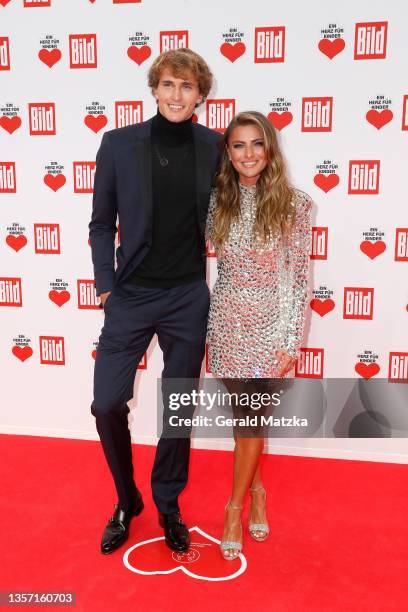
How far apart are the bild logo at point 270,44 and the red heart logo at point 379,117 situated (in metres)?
0.48

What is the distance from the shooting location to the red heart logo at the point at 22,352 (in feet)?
11.0

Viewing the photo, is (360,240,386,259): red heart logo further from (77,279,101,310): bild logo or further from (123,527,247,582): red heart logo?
(123,527,247,582): red heart logo

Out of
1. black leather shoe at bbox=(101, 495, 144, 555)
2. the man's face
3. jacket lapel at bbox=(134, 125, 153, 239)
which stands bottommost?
black leather shoe at bbox=(101, 495, 144, 555)

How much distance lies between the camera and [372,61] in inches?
108

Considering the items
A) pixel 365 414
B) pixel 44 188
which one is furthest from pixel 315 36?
pixel 365 414

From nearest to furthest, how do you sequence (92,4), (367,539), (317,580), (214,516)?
1. (317,580)
2. (367,539)
3. (214,516)
4. (92,4)

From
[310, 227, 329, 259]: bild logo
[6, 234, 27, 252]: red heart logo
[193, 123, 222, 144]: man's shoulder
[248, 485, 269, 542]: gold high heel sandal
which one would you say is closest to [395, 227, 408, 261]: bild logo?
[310, 227, 329, 259]: bild logo

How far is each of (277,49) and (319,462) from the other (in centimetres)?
204

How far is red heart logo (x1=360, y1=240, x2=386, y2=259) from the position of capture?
2.91 meters

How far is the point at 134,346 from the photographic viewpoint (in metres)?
2.28

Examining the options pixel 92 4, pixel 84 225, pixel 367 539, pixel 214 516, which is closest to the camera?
pixel 367 539

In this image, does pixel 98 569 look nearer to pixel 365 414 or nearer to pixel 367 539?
pixel 367 539

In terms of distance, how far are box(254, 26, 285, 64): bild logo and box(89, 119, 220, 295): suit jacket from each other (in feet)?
2.63

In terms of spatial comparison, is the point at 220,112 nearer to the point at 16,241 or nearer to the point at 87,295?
the point at 87,295
